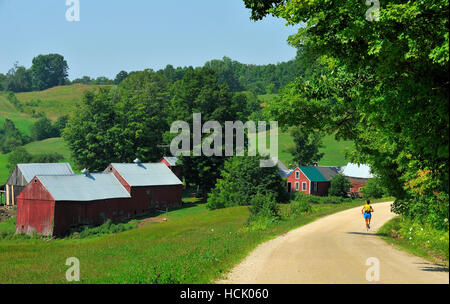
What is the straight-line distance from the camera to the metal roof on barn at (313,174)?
253 feet

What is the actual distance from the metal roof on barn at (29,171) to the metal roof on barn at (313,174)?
1583 inches

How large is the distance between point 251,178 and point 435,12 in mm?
46835

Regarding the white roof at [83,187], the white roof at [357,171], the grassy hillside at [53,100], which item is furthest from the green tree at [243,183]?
the grassy hillside at [53,100]

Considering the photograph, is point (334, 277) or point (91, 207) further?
point (91, 207)

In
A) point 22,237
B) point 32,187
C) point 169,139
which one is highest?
point 169,139

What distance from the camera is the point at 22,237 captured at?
45594mm

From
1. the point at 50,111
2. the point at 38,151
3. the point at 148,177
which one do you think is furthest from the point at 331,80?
the point at 50,111

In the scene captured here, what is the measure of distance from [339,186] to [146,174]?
104ft

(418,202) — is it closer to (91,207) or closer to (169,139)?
(91,207)

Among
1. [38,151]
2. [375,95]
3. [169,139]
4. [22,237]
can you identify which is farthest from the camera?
[38,151]

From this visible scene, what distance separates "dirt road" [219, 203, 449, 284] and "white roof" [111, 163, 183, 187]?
38316 mm

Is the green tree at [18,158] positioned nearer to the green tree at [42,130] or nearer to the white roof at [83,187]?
the green tree at [42,130]

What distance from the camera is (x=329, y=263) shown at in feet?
47.4

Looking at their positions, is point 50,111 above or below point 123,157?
above
